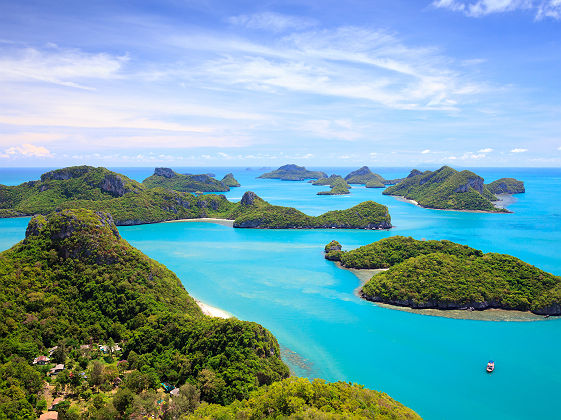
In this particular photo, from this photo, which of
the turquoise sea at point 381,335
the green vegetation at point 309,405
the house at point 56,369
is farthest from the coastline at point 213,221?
the green vegetation at point 309,405

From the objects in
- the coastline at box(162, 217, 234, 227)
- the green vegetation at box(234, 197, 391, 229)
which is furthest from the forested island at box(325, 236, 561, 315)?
the coastline at box(162, 217, 234, 227)

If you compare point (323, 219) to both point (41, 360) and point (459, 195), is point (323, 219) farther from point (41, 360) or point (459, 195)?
point (41, 360)

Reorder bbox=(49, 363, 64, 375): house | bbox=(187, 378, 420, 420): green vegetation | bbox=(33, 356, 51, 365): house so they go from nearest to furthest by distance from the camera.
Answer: bbox=(187, 378, 420, 420): green vegetation
bbox=(49, 363, 64, 375): house
bbox=(33, 356, 51, 365): house

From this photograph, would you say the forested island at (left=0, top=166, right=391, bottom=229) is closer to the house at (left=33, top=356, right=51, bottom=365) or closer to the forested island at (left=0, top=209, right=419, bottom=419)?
the forested island at (left=0, top=209, right=419, bottom=419)

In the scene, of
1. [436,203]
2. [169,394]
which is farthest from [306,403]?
[436,203]

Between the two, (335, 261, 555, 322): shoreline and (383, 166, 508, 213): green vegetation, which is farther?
(383, 166, 508, 213): green vegetation

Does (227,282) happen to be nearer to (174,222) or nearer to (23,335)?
(23,335)

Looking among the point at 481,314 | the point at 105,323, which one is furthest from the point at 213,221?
the point at 481,314
